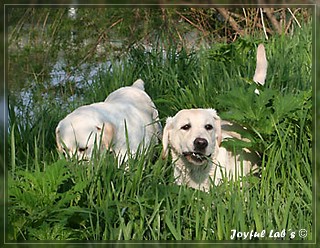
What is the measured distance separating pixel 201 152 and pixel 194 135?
0.34ft

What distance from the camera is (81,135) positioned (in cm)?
352

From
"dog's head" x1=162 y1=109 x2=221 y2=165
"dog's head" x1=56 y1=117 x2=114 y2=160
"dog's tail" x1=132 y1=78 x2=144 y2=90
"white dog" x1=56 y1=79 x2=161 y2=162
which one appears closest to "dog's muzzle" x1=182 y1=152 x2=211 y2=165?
"dog's head" x1=162 y1=109 x2=221 y2=165

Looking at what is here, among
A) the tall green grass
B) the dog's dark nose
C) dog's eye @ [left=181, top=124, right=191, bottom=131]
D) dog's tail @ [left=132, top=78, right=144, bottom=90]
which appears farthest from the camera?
dog's tail @ [left=132, top=78, right=144, bottom=90]

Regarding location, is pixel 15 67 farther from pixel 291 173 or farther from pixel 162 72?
pixel 291 173

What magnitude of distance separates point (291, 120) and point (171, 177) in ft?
2.51

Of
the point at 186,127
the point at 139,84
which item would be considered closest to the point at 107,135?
the point at 186,127

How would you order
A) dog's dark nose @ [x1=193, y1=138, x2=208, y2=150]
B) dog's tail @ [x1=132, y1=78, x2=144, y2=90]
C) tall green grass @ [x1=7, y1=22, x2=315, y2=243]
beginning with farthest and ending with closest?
dog's tail @ [x1=132, y1=78, x2=144, y2=90] < dog's dark nose @ [x1=193, y1=138, x2=208, y2=150] < tall green grass @ [x1=7, y1=22, x2=315, y2=243]

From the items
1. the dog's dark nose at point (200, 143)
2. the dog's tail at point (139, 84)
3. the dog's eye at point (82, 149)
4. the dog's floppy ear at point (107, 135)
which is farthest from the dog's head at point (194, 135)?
the dog's tail at point (139, 84)

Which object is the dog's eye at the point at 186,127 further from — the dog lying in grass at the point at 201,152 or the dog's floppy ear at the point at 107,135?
the dog's floppy ear at the point at 107,135

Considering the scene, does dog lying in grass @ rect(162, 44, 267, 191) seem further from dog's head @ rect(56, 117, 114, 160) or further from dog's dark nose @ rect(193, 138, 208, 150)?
dog's head @ rect(56, 117, 114, 160)

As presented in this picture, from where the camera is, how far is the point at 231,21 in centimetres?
608

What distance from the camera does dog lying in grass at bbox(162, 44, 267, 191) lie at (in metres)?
3.36

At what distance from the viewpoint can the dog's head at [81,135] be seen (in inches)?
136

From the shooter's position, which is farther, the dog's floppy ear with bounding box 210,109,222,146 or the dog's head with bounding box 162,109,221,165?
the dog's floppy ear with bounding box 210,109,222,146
